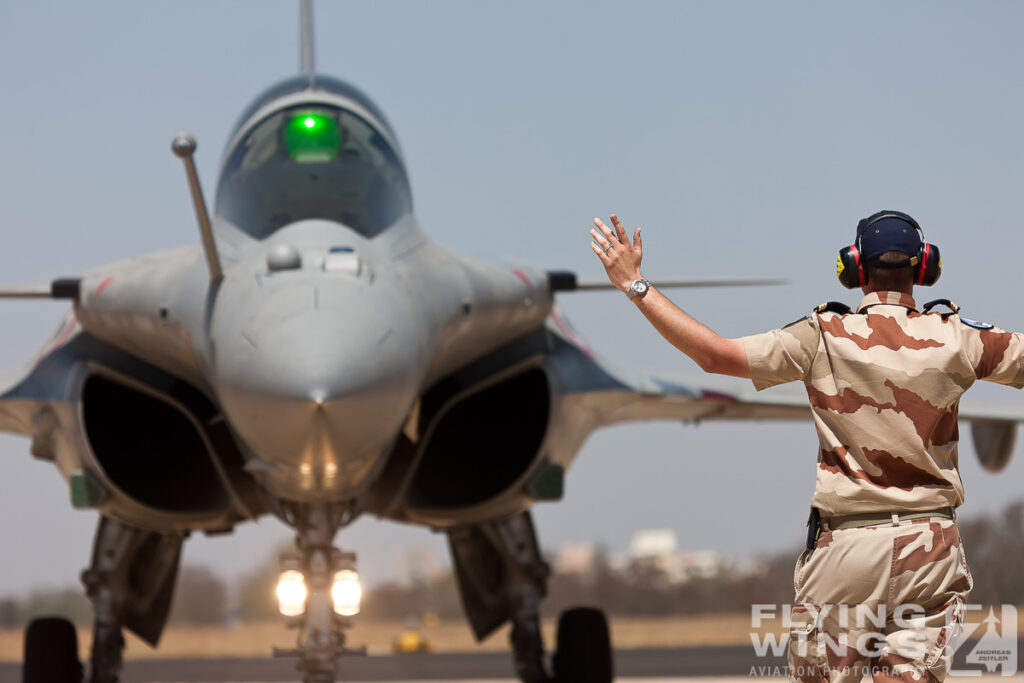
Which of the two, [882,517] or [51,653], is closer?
[882,517]

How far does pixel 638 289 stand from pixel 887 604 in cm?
78

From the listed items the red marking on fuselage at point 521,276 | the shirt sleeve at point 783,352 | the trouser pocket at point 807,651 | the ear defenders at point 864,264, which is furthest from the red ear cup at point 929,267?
the red marking on fuselage at point 521,276

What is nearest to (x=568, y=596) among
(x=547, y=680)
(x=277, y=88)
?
(x=547, y=680)

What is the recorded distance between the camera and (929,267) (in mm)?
2984

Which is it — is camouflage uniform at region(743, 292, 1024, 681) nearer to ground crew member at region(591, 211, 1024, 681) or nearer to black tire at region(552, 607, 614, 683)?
ground crew member at region(591, 211, 1024, 681)

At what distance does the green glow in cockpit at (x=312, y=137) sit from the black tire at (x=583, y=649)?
367cm

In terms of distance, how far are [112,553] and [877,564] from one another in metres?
5.96

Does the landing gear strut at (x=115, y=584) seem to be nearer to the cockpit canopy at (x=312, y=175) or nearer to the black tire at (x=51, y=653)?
the black tire at (x=51, y=653)

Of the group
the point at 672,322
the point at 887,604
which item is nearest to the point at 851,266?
the point at 672,322

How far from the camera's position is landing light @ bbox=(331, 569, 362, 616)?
232 inches

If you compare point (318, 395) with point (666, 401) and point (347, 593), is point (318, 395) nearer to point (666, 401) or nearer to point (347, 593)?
point (347, 593)

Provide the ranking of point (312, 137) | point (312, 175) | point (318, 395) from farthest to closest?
point (312, 137)
point (312, 175)
point (318, 395)

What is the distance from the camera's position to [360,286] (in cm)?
534

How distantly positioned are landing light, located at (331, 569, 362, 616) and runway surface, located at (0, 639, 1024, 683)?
648 centimetres
